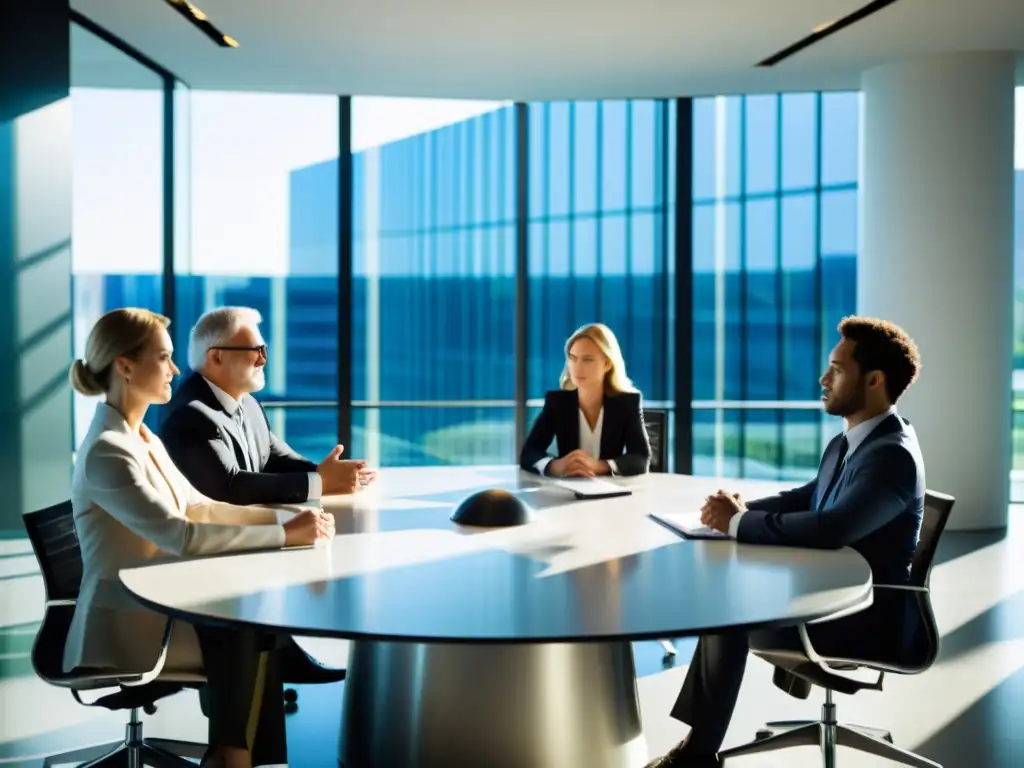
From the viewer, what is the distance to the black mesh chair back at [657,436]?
4719 millimetres

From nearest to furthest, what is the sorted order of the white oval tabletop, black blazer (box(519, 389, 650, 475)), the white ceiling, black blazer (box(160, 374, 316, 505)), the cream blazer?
1. the white oval tabletop
2. the cream blazer
3. black blazer (box(160, 374, 316, 505))
4. black blazer (box(519, 389, 650, 475))
5. the white ceiling

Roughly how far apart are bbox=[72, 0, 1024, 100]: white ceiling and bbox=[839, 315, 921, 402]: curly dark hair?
2.88m

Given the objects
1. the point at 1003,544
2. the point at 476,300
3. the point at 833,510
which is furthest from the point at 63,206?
the point at 1003,544

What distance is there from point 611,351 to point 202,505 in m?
1.97

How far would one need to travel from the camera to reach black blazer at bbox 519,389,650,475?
4.28m

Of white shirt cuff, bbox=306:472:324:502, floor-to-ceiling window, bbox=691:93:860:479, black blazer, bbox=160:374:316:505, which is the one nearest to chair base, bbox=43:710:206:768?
black blazer, bbox=160:374:316:505

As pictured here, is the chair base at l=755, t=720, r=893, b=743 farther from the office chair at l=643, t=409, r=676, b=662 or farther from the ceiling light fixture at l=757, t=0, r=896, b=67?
the ceiling light fixture at l=757, t=0, r=896, b=67

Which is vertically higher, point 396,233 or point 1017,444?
point 396,233

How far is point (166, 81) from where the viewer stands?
677 centimetres

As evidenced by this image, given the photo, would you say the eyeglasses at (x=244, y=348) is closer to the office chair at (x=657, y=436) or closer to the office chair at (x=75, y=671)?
the office chair at (x=75, y=671)

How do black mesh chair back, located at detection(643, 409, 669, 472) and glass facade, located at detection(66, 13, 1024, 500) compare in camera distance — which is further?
glass facade, located at detection(66, 13, 1024, 500)

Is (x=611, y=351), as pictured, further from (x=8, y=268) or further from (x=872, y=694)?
(x=8, y=268)

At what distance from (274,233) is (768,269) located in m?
3.44

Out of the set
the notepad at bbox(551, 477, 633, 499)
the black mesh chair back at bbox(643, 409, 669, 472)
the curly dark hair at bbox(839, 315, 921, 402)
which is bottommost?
the notepad at bbox(551, 477, 633, 499)
